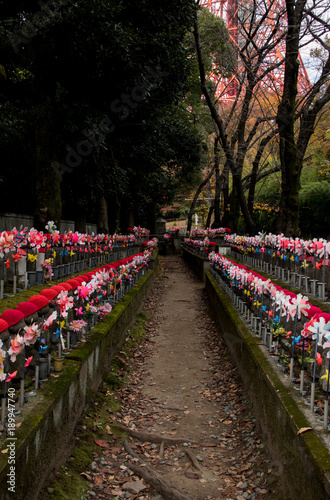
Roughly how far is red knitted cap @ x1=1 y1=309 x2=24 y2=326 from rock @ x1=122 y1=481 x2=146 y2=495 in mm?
1784

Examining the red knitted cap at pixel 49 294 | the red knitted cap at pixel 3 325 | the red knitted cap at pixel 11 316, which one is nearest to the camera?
the red knitted cap at pixel 3 325

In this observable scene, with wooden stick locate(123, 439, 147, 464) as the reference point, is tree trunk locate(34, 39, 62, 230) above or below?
above

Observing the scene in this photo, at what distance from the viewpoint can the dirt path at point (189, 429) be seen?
3709mm

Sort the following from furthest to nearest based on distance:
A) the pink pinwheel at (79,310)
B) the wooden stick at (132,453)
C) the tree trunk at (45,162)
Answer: the tree trunk at (45,162)
the pink pinwheel at (79,310)
the wooden stick at (132,453)

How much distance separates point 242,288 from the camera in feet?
24.9

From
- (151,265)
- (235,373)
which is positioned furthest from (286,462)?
(151,265)

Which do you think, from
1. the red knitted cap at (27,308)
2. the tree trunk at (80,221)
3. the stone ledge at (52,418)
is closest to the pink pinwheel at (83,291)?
the stone ledge at (52,418)

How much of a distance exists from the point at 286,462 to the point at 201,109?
2751 cm

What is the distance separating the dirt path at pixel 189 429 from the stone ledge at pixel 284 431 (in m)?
0.22

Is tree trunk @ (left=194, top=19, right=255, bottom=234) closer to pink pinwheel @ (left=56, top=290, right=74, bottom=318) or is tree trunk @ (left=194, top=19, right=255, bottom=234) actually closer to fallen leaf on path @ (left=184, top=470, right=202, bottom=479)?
pink pinwheel @ (left=56, top=290, right=74, bottom=318)

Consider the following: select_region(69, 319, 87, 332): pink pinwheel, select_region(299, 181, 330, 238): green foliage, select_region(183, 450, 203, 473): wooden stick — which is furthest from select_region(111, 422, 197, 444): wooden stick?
select_region(299, 181, 330, 238): green foliage

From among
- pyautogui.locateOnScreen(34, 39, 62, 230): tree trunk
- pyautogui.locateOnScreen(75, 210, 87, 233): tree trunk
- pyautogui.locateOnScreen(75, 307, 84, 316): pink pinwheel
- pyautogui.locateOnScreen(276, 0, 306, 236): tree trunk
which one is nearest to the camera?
pyautogui.locateOnScreen(75, 307, 84, 316): pink pinwheel

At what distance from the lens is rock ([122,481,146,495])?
3664 millimetres

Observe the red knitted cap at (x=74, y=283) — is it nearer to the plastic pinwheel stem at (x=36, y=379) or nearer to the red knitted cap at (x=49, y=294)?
the red knitted cap at (x=49, y=294)
